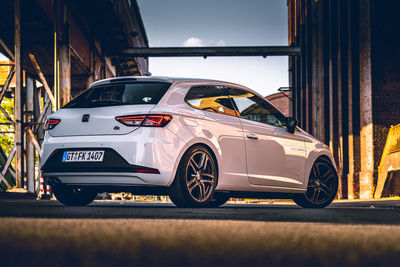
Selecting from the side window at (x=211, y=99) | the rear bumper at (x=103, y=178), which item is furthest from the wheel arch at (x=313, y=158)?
the rear bumper at (x=103, y=178)

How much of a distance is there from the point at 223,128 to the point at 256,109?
28.1 inches

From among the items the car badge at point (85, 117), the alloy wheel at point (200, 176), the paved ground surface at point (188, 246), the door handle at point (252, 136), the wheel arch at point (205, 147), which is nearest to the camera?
the paved ground surface at point (188, 246)

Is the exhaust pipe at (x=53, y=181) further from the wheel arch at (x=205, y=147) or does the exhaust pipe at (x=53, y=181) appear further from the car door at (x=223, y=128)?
the car door at (x=223, y=128)

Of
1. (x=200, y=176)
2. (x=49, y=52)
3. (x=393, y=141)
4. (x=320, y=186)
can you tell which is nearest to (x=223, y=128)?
(x=200, y=176)

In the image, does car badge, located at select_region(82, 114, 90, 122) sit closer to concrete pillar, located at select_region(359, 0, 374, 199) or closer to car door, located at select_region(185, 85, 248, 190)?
car door, located at select_region(185, 85, 248, 190)

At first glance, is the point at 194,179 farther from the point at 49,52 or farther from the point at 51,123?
the point at 49,52

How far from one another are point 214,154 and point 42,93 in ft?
64.2

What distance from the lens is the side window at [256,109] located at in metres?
7.61

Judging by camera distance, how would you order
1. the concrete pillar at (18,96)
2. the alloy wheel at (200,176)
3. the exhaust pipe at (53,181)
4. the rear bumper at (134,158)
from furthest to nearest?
the concrete pillar at (18,96) < the exhaust pipe at (53,181) < the alloy wheel at (200,176) < the rear bumper at (134,158)

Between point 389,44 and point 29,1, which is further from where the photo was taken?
point 389,44

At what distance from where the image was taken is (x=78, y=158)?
21.5 feet

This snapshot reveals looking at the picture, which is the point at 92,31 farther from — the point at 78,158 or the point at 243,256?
the point at 243,256

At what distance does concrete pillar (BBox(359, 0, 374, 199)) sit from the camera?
21.9m

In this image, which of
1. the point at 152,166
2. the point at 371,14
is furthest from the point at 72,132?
the point at 371,14
